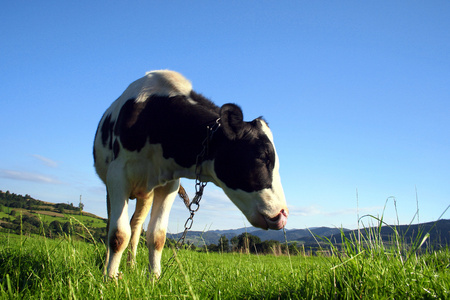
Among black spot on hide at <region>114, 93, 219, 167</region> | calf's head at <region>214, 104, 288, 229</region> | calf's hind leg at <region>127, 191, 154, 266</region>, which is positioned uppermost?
black spot on hide at <region>114, 93, 219, 167</region>

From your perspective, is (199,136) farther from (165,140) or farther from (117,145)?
(117,145)

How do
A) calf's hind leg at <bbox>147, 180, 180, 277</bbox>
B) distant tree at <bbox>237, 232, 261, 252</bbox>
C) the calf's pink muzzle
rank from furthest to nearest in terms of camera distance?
calf's hind leg at <bbox>147, 180, 180, 277</bbox>
distant tree at <bbox>237, 232, 261, 252</bbox>
the calf's pink muzzle

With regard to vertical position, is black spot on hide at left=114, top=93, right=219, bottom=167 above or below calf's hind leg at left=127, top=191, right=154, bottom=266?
above

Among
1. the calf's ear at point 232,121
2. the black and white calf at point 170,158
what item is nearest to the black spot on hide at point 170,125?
the black and white calf at point 170,158

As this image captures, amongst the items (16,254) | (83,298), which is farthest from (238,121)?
(16,254)

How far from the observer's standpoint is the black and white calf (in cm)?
→ 453

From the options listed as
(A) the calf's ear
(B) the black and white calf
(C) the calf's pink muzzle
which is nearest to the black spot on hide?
(B) the black and white calf

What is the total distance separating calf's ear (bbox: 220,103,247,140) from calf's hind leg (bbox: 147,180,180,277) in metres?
1.52

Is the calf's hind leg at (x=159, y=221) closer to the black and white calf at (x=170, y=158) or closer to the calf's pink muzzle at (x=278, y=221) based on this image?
the black and white calf at (x=170, y=158)

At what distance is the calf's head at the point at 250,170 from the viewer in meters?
4.38

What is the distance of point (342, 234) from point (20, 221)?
368cm

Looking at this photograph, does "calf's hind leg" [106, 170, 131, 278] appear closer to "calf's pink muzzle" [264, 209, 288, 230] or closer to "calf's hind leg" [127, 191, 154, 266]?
"calf's hind leg" [127, 191, 154, 266]

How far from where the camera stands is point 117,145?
5238mm

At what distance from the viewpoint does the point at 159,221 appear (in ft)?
18.0
